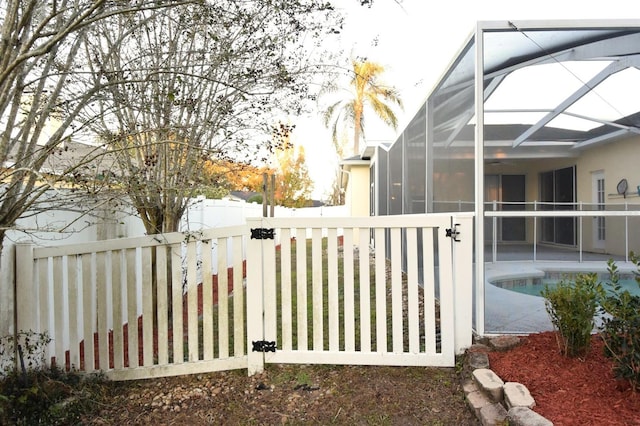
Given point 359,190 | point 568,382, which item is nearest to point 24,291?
point 568,382

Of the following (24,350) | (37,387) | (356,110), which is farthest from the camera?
(356,110)

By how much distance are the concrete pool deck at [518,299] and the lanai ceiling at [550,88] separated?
1.09 metres

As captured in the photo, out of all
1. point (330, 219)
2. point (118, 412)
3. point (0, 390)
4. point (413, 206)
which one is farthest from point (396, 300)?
point (413, 206)

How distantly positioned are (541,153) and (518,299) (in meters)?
1.44

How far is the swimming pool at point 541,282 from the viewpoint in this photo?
4.02 m

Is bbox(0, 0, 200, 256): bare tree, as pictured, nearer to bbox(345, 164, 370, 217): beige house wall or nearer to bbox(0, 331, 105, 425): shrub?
bbox(0, 331, 105, 425): shrub

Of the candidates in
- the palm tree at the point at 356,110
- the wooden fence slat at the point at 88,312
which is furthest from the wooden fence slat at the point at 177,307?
the palm tree at the point at 356,110

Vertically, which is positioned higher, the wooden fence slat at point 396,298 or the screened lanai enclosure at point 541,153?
the screened lanai enclosure at point 541,153

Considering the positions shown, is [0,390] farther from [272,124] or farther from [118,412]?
[272,124]

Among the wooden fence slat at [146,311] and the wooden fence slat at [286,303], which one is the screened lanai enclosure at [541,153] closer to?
the wooden fence slat at [286,303]

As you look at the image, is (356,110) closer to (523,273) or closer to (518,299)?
(523,273)

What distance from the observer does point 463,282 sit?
10.9 feet

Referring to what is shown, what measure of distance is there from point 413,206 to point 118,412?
15.8 ft

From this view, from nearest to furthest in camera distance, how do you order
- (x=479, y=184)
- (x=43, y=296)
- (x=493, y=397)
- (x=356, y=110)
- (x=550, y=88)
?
(x=493, y=397)
(x=43, y=296)
(x=479, y=184)
(x=550, y=88)
(x=356, y=110)
